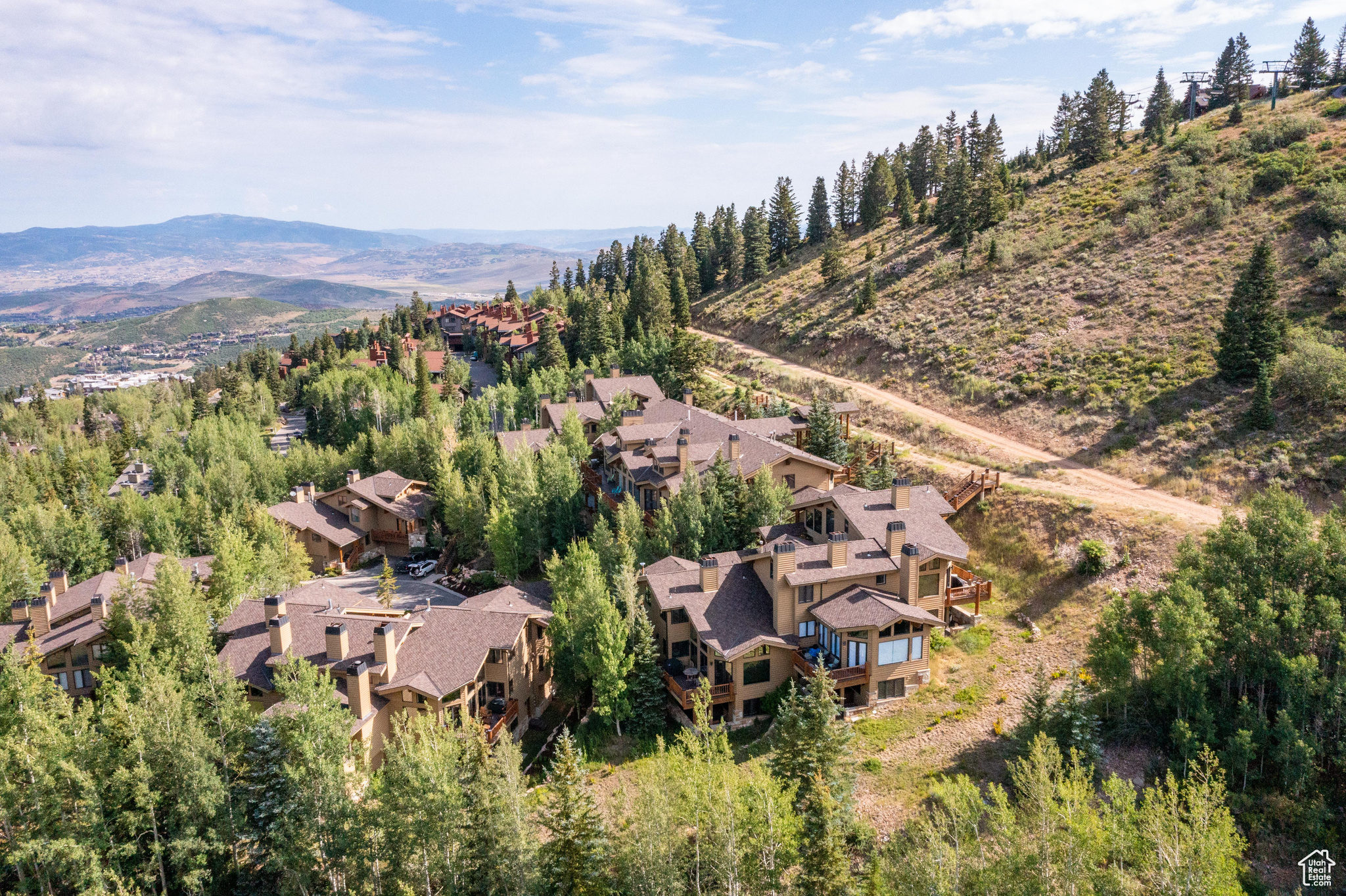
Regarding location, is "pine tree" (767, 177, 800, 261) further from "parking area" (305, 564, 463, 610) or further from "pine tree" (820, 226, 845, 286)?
"parking area" (305, 564, 463, 610)

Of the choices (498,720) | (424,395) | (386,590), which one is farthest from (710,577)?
(424,395)

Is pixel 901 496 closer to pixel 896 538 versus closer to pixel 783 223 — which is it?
pixel 896 538

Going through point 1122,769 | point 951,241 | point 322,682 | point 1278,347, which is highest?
point 951,241

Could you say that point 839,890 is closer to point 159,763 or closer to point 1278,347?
point 159,763

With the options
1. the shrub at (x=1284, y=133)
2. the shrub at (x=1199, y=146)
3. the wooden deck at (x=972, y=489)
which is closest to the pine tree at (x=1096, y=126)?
the shrub at (x=1199, y=146)

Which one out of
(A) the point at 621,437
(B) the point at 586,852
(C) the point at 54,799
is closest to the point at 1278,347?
(A) the point at 621,437

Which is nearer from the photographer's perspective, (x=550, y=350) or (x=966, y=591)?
(x=966, y=591)

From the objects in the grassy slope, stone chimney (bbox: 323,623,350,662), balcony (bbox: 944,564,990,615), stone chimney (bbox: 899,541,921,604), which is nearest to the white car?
stone chimney (bbox: 323,623,350,662)
